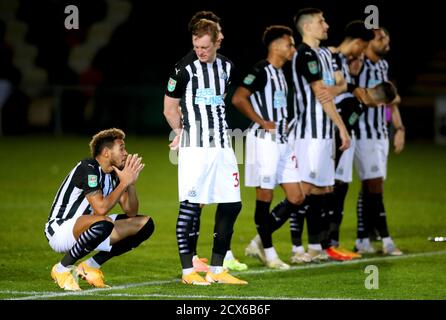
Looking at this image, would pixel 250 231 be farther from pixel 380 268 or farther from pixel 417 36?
pixel 417 36

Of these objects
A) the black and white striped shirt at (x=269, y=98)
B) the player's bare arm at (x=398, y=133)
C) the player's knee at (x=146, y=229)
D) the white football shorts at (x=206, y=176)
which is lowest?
the player's knee at (x=146, y=229)

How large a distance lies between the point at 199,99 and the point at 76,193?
1.28 meters

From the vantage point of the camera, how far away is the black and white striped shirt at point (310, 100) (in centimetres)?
1138

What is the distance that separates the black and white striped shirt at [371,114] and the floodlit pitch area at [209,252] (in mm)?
1231

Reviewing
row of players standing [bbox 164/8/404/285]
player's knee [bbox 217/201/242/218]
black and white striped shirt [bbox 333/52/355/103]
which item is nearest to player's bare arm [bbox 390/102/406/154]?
row of players standing [bbox 164/8/404/285]

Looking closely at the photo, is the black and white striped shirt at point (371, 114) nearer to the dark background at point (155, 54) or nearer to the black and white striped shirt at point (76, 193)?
the black and white striped shirt at point (76, 193)

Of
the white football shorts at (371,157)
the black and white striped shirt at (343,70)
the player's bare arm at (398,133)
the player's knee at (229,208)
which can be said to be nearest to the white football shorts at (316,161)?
the black and white striped shirt at (343,70)

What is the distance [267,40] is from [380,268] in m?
2.39

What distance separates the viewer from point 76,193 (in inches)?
381

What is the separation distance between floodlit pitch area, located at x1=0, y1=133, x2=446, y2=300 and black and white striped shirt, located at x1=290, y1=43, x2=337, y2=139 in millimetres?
1297

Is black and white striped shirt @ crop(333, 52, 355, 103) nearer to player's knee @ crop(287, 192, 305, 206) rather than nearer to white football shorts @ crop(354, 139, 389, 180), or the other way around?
white football shorts @ crop(354, 139, 389, 180)
